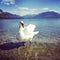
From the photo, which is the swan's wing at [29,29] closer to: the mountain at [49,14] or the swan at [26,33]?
the swan at [26,33]

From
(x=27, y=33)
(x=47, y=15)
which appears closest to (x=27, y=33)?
(x=27, y=33)

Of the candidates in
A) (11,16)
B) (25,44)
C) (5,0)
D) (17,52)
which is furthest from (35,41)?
(5,0)

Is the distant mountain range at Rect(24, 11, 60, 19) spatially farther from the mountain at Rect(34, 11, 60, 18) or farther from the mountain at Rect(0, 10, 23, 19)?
the mountain at Rect(0, 10, 23, 19)

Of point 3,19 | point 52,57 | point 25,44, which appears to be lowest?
point 52,57

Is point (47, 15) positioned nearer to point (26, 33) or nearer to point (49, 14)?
point (49, 14)

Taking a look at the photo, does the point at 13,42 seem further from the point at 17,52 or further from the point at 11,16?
the point at 11,16

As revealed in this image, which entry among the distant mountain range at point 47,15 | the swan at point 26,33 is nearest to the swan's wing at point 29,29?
the swan at point 26,33

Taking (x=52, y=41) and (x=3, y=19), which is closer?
(x=52, y=41)
